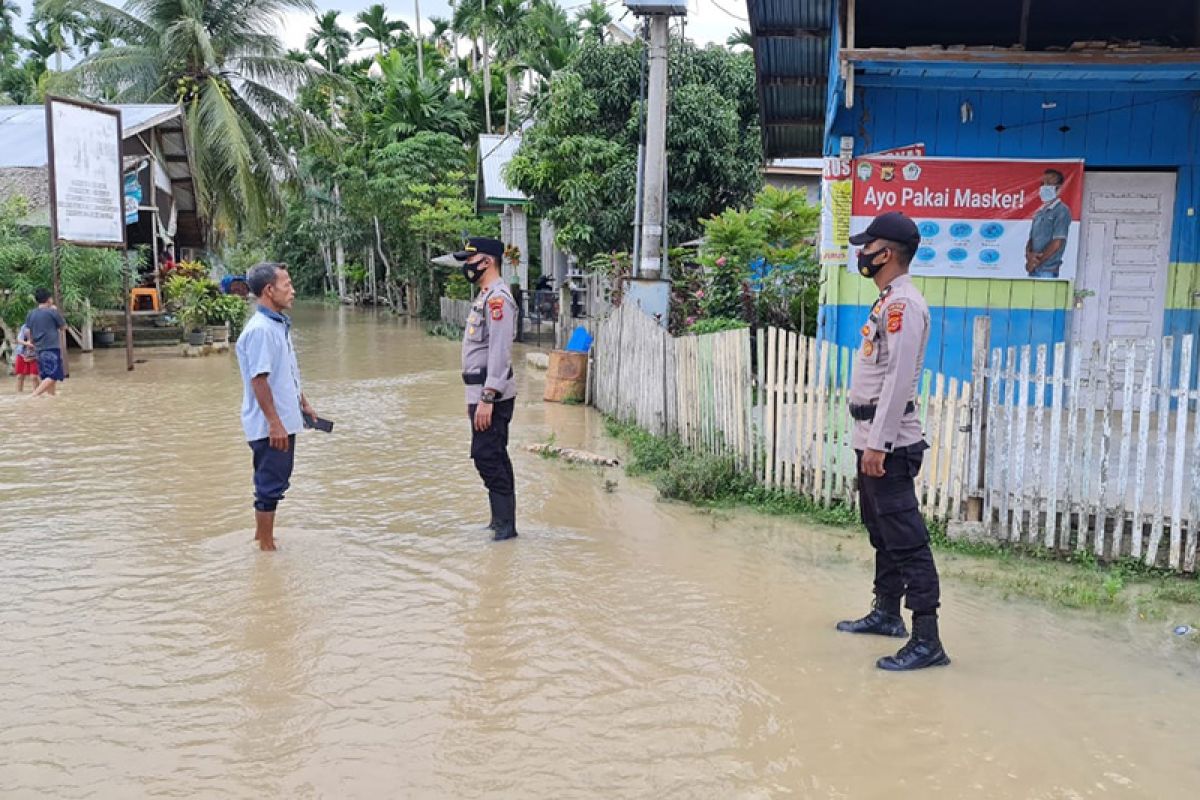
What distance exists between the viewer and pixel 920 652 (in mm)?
4285

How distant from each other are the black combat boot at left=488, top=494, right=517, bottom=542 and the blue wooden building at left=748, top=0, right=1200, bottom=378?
4.17 metres

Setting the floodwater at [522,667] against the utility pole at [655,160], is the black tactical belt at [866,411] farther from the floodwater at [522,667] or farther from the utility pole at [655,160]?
the utility pole at [655,160]

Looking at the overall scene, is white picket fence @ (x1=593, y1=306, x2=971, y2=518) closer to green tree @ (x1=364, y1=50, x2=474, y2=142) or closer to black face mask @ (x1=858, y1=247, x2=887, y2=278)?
black face mask @ (x1=858, y1=247, x2=887, y2=278)

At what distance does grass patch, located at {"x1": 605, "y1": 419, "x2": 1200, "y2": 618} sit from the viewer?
5.14 m

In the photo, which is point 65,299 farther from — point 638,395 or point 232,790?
point 232,790

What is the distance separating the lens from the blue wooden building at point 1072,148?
8781mm

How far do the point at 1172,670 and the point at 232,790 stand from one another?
389cm

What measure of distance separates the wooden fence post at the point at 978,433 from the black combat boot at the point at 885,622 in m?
1.65

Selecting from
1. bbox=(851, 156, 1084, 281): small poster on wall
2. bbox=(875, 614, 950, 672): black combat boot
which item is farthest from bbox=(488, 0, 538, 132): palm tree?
bbox=(875, 614, 950, 672): black combat boot

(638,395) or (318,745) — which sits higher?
(638,395)

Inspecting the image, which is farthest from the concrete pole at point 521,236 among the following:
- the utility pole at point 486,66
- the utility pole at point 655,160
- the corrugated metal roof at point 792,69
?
the utility pole at point 655,160

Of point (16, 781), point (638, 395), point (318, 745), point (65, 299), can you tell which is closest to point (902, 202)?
point (638, 395)

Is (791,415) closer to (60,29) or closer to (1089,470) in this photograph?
(1089,470)

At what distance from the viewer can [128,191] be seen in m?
20.3
